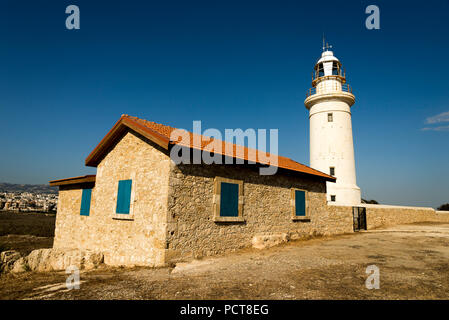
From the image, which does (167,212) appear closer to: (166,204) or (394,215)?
(166,204)

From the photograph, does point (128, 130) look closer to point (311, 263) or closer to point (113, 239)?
point (113, 239)

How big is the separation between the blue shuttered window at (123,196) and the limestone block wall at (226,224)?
2.29 metres

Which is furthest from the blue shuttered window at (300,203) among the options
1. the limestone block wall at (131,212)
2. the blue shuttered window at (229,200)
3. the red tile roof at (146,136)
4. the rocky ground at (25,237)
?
the rocky ground at (25,237)

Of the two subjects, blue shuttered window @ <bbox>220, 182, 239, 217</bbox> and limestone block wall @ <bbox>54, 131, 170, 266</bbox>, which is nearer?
limestone block wall @ <bbox>54, 131, 170, 266</bbox>

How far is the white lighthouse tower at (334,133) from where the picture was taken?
18906mm

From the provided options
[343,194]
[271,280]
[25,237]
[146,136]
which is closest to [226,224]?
[271,280]

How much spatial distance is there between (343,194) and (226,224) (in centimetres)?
1287

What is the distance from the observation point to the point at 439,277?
18.8 feet

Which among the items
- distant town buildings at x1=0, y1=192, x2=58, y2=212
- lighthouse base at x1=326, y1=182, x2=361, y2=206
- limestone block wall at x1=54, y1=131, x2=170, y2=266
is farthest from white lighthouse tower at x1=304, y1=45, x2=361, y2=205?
distant town buildings at x1=0, y1=192, x2=58, y2=212

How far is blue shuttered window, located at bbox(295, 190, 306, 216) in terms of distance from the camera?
1202 centimetres

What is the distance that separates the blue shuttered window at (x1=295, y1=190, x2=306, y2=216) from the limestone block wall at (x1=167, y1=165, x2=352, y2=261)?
38cm

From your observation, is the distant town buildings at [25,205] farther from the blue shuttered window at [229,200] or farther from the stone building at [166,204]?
the blue shuttered window at [229,200]

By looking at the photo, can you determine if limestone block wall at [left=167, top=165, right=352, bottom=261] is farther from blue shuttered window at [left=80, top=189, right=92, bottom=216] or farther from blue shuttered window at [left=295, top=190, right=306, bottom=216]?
blue shuttered window at [left=80, top=189, right=92, bottom=216]
